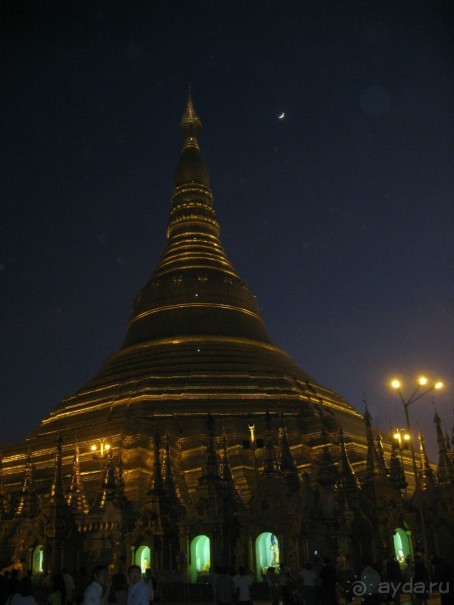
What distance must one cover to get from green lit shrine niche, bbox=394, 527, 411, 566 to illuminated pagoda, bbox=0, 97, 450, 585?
0.13 meters

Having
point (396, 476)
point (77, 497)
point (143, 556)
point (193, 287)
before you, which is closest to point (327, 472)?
point (396, 476)

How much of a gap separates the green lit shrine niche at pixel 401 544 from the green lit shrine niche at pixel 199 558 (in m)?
7.33

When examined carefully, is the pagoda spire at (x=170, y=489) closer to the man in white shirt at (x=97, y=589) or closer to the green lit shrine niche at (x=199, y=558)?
the green lit shrine niche at (x=199, y=558)

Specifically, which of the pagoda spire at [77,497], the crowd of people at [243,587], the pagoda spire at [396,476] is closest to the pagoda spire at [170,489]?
the pagoda spire at [77,497]

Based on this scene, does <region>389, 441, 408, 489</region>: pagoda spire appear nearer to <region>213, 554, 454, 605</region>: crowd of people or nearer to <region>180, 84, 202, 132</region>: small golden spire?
<region>213, 554, 454, 605</region>: crowd of people

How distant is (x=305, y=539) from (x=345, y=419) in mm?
15384

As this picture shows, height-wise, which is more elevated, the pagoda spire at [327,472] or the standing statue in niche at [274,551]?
the pagoda spire at [327,472]

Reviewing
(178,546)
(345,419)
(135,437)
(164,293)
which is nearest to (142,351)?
(164,293)

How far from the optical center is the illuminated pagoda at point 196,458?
20812 millimetres

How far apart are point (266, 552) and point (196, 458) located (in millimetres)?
8365

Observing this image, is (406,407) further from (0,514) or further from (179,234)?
(179,234)

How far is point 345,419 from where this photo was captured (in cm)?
3438

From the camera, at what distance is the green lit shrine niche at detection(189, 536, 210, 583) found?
2114 cm

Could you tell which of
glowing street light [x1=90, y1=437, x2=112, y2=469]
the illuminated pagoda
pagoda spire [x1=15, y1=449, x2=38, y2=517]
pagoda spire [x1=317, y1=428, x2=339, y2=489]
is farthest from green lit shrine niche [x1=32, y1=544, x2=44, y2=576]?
pagoda spire [x1=317, y1=428, x2=339, y2=489]
